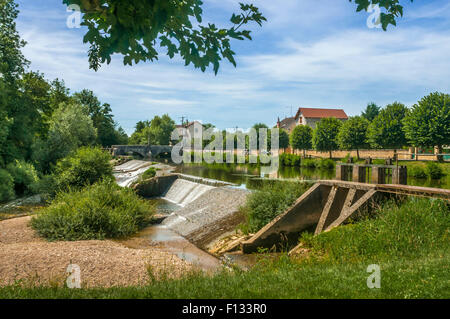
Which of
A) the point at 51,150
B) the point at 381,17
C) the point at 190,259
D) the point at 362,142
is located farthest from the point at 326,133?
the point at 381,17

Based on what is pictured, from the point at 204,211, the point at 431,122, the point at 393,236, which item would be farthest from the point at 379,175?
the point at 431,122

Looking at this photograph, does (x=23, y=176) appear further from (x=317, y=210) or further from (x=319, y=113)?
(x=319, y=113)

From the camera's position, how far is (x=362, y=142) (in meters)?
54.8

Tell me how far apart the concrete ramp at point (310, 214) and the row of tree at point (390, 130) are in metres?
36.1

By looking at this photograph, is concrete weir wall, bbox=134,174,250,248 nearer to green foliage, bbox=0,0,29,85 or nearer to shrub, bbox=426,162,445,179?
green foliage, bbox=0,0,29,85

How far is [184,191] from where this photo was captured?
23.8 meters

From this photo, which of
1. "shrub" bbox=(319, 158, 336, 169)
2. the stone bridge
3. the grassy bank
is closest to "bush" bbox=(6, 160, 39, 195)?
the grassy bank

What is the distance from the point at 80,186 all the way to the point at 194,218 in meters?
8.09

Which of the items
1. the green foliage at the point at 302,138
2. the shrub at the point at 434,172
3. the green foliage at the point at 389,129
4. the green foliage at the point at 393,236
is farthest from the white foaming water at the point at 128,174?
the green foliage at the point at 302,138

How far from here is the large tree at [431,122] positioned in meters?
40.8

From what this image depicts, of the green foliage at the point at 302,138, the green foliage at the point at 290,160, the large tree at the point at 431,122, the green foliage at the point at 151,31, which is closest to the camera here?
the green foliage at the point at 151,31

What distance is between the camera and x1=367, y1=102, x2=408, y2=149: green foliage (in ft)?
164

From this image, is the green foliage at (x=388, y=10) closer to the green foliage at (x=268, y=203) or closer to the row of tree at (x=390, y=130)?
the green foliage at (x=268, y=203)

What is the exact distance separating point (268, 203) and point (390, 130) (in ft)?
144
